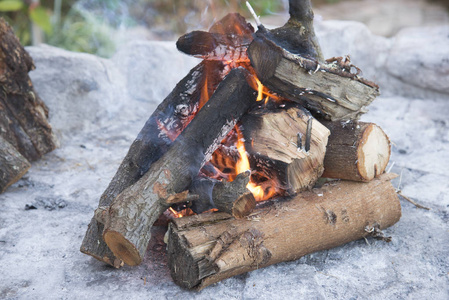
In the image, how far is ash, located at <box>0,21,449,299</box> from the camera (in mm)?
2098

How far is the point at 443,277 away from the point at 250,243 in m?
1.01

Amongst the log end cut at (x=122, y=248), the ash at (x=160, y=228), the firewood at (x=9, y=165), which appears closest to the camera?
the log end cut at (x=122, y=248)

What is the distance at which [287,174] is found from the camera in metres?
2.24

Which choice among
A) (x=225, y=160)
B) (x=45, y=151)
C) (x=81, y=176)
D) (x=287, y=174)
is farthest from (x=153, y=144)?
(x=45, y=151)

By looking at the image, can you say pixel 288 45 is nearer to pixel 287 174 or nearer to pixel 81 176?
pixel 287 174

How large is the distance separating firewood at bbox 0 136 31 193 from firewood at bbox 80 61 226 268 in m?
0.95

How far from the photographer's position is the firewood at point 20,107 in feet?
10.8

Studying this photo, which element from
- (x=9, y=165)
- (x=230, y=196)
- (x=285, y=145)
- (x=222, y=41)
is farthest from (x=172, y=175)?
(x=9, y=165)

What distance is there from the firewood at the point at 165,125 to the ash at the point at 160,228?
1.20ft

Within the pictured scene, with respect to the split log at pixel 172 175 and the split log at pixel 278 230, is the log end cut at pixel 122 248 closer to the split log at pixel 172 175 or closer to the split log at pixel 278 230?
the split log at pixel 172 175

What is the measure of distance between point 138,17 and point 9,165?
590 centimetres

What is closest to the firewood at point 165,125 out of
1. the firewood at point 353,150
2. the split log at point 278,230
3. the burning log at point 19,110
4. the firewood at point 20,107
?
the split log at point 278,230

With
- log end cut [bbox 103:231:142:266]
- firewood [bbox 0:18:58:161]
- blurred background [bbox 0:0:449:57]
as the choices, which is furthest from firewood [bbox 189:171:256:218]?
blurred background [bbox 0:0:449:57]

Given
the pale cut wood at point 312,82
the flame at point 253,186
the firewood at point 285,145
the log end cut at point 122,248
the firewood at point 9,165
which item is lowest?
the firewood at point 9,165
